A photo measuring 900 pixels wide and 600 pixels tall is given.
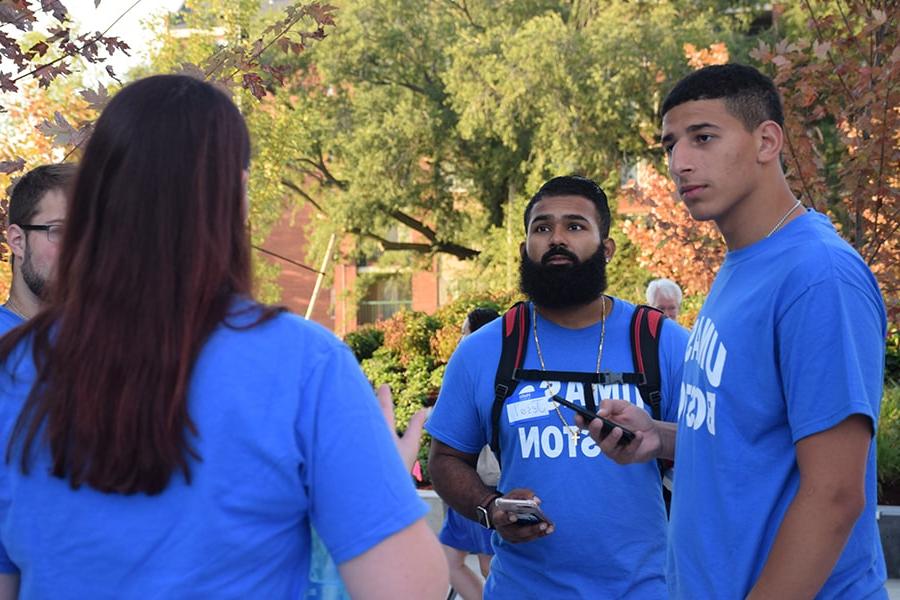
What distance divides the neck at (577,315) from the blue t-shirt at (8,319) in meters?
1.79

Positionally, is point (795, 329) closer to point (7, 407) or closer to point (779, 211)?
point (779, 211)

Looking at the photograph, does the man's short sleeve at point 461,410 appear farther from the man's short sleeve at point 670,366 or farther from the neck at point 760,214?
the neck at point 760,214

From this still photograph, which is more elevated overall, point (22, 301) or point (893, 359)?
point (893, 359)

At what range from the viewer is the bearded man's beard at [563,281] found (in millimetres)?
4035

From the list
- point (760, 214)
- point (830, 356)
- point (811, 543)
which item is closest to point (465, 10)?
point (760, 214)

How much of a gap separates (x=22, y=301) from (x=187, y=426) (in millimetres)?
2344

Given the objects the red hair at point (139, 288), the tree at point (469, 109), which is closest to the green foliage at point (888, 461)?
the red hair at point (139, 288)

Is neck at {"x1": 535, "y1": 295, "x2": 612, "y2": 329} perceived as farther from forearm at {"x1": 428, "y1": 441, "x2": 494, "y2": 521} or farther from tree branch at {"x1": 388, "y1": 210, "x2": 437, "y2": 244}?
tree branch at {"x1": 388, "y1": 210, "x2": 437, "y2": 244}

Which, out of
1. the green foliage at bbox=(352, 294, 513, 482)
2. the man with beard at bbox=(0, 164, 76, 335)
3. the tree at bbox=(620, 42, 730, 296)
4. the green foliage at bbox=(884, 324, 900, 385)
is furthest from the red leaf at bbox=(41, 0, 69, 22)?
the green foliage at bbox=(884, 324, 900, 385)

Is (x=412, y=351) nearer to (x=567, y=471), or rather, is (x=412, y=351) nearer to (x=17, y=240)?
(x=17, y=240)

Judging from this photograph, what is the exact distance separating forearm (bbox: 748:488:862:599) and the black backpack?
147 cm

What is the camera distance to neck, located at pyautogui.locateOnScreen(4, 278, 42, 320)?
3818 mm

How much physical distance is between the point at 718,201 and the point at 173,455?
1.54 metres

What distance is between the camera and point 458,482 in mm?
3951
